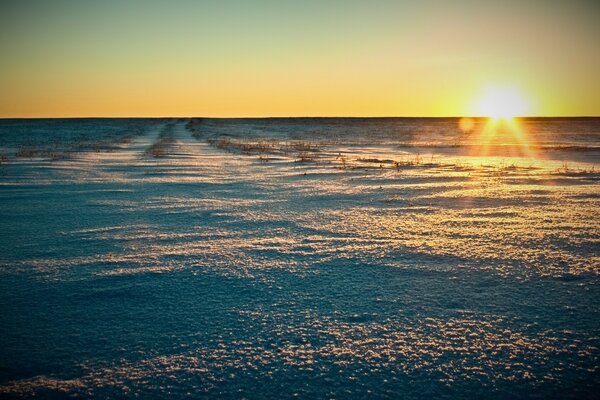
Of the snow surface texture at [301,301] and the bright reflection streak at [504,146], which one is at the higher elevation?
the bright reflection streak at [504,146]

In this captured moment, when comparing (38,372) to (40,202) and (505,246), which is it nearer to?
(505,246)

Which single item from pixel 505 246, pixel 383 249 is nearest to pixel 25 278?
pixel 383 249

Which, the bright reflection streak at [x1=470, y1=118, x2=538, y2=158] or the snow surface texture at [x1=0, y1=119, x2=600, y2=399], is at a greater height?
the bright reflection streak at [x1=470, y1=118, x2=538, y2=158]

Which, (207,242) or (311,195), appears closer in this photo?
(207,242)

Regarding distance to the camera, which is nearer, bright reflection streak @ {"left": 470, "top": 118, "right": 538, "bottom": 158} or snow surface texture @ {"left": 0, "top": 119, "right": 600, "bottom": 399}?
snow surface texture @ {"left": 0, "top": 119, "right": 600, "bottom": 399}

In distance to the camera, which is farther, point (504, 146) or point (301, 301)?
point (504, 146)

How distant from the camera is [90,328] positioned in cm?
225

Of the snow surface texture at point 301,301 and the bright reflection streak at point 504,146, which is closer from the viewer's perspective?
the snow surface texture at point 301,301

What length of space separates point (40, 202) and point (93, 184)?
1746 millimetres

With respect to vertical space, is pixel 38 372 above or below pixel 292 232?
below

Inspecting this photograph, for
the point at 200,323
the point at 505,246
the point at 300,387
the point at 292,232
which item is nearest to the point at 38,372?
the point at 200,323

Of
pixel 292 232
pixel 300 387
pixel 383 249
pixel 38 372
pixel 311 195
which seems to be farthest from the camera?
pixel 311 195

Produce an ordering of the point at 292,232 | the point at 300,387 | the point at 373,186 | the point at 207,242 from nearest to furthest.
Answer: the point at 300,387 → the point at 207,242 → the point at 292,232 → the point at 373,186

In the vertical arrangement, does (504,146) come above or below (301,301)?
above
